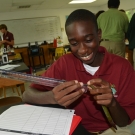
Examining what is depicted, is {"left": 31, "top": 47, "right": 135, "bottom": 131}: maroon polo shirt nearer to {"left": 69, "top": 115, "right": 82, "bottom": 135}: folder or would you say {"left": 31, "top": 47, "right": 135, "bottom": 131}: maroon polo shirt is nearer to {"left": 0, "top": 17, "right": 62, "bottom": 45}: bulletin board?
{"left": 69, "top": 115, "right": 82, "bottom": 135}: folder

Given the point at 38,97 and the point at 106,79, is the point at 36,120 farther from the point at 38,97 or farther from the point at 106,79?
the point at 106,79

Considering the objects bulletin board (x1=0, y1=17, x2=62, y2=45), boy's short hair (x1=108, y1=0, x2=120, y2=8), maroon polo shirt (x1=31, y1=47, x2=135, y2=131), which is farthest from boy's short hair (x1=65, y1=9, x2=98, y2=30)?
bulletin board (x1=0, y1=17, x2=62, y2=45)

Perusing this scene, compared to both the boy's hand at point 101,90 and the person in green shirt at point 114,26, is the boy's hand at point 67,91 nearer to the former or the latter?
the boy's hand at point 101,90

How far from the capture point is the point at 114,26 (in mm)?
3186

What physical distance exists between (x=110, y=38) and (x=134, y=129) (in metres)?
2.54

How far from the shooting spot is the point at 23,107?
892 mm

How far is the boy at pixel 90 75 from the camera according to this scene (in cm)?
84

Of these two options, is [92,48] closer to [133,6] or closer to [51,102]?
[51,102]

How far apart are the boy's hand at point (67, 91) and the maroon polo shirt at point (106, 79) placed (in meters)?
0.24

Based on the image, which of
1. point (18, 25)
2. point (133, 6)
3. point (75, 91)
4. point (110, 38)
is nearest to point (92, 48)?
point (75, 91)

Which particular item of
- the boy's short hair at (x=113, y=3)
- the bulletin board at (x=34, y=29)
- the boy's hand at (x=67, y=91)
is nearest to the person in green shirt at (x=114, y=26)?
the boy's short hair at (x=113, y=3)

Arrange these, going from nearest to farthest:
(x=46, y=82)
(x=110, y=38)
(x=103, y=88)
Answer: (x=103, y=88), (x=46, y=82), (x=110, y=38)

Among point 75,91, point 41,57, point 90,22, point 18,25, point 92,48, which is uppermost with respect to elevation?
point 18,25

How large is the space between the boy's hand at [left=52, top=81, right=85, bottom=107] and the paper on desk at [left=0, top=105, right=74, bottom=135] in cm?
7
